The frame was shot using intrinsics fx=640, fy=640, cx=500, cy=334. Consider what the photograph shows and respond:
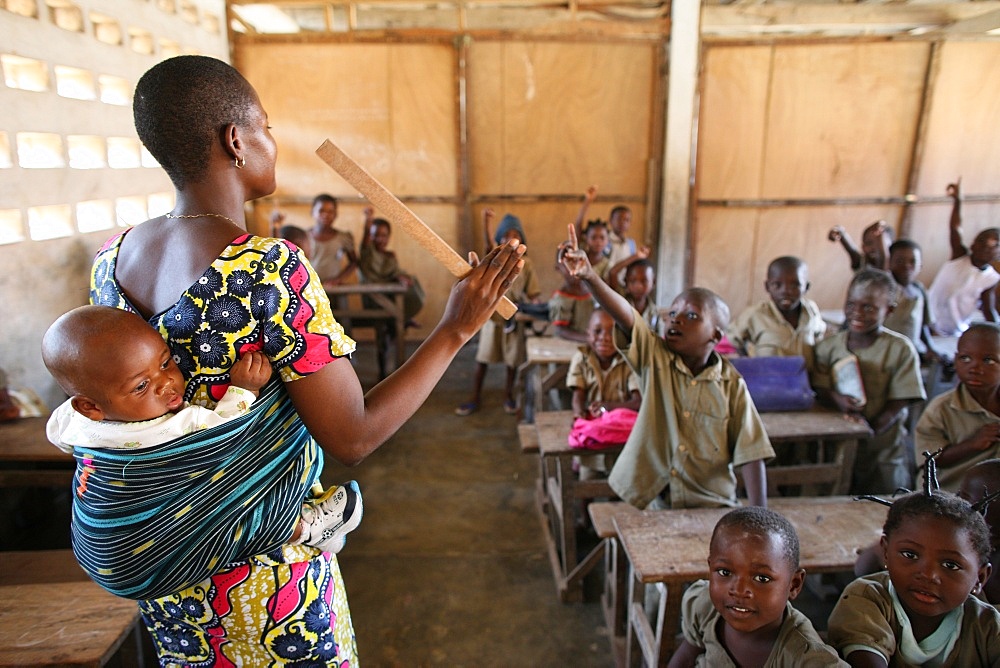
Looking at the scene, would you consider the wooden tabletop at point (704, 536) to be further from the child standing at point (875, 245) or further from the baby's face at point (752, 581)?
the child standing at point (875, 245)

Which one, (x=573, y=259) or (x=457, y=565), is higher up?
(x=573, y=259)

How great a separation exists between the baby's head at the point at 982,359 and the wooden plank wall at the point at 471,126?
13.9 feet

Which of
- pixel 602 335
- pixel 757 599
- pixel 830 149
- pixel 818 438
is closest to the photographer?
pixel 757 599

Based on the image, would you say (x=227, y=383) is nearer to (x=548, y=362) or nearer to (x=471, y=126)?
(x=548, y=362)

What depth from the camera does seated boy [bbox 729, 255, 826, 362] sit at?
3512mm

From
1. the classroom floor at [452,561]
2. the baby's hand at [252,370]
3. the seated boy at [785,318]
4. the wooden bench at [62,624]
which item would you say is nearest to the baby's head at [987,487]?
the classroom floor at [452,561]

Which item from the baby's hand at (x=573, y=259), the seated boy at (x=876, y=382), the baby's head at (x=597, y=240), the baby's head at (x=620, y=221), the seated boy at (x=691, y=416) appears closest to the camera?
the baby's hand at (x=573, y=259)

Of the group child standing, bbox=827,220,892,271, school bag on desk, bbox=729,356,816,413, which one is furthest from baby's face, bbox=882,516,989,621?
child standing, bbox=827,220,892,271

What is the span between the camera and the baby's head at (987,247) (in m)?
4.51

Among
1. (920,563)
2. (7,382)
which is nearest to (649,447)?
(920,563)

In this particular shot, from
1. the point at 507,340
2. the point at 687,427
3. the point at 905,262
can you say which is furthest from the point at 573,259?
the point at 905,262

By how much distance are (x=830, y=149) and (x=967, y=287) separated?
2.32 metres

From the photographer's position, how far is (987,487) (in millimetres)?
1902

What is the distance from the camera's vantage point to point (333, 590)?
124cm
